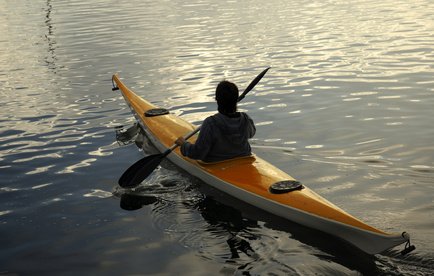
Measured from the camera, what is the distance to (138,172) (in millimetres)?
8062

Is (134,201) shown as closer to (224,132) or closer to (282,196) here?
(224,132)

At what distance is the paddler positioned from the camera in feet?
23.4

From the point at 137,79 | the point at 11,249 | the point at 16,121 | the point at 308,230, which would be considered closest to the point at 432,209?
the point at 308,230

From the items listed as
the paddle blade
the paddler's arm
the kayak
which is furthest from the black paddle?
the paddler's arm

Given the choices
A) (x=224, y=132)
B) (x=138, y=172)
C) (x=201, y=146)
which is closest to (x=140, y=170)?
(x=138, y=172)

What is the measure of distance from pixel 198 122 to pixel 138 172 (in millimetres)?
3100

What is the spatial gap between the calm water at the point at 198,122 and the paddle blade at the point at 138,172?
0.17m

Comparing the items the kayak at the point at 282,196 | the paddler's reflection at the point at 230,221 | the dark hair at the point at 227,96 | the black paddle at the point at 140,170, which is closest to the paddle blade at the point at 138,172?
the black paddle at the point at 140,170

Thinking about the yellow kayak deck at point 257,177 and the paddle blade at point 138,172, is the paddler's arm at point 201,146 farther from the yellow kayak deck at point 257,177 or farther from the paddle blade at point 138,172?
the paddle blade at point 138,172

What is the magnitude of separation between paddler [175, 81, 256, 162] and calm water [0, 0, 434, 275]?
0.49 m

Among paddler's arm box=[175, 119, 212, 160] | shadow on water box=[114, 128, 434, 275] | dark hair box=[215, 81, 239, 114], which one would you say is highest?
dark hair box=[215, 81, 239, 114]

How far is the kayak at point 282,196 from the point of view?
5.68 meters

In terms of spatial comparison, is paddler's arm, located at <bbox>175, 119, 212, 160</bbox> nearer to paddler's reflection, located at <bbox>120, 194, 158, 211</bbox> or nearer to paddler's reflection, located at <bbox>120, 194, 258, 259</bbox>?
paddler's reflection, located at <bbox>120, 194, 258, 259</bbox>

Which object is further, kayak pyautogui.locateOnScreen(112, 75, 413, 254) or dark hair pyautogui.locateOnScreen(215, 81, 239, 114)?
dark hair pyautogui.locateOnScreen(215, 81, 239, 114)
